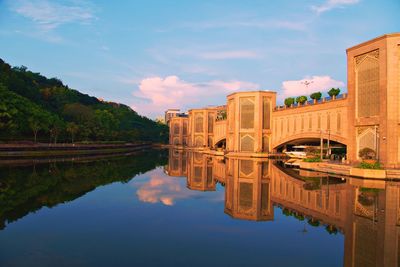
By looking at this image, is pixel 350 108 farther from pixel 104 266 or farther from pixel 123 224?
pixel 104 266

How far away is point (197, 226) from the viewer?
1275 centimetres

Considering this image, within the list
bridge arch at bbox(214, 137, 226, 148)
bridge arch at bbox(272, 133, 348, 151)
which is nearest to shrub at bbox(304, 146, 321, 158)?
bridge arch at bbox(272, 133, 348, 151)

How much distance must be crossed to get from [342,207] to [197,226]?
7.43 metres

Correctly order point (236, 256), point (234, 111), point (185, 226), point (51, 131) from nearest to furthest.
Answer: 1. point (236, 256)
2. point (185, 226)
3. point (51, 131)
4. point (234, 111)

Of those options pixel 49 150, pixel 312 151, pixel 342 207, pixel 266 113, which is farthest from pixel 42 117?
pixel 342 207

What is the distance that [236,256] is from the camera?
9.34 meters

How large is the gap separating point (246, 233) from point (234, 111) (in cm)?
6329

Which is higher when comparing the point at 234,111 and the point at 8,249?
the point at 234,111

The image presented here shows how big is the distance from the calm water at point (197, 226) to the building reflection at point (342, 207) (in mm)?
42

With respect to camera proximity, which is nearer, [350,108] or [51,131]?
[350,108]

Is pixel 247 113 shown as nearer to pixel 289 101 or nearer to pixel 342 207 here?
pixel 289 101

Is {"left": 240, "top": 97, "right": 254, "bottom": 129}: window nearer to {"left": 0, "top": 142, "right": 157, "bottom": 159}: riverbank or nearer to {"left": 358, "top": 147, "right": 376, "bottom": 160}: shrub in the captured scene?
{"left": 0, "top": 142, "right": 157, "bottom": 159}: riverbank

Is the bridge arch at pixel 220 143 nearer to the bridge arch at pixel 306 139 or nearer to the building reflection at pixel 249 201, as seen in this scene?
the bridge arch at pixel 306 139

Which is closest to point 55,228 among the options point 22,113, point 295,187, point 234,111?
point 295,187
